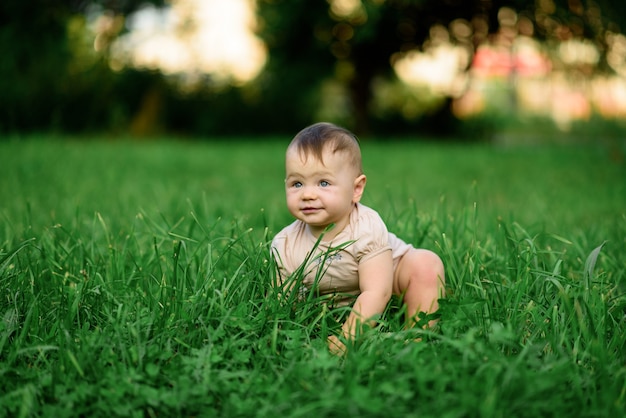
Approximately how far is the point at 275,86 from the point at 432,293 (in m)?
17.4

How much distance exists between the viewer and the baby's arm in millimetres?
2236

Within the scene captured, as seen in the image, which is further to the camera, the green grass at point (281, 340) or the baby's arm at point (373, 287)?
the baby's arm at point (373, 287)

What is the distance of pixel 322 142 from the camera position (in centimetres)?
231

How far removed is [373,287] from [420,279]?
0.23 m

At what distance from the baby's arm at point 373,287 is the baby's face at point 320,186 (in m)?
0.22

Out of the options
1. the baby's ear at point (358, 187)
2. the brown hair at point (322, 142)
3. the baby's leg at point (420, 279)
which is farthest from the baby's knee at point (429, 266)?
the brown hair at point (322, 142)

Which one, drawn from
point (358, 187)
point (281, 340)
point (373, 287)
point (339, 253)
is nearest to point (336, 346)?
point (281, 340)

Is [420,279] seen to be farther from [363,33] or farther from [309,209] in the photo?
[363,33]

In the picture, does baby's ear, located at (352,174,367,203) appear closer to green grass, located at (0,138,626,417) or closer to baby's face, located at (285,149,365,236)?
baby's face, located at (285,149,365,236)

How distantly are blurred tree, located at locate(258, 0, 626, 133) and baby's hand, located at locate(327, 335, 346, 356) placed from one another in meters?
14.1

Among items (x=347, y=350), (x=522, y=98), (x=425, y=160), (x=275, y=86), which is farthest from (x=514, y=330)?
(x=522, y=98)

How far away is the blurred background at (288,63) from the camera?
14.7 meters

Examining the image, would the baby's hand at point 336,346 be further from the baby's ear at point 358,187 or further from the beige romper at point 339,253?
the baby's ear at point 358,187

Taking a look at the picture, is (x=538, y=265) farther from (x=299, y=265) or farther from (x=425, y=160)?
(x=425, y=160)
